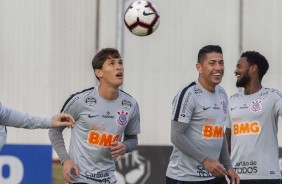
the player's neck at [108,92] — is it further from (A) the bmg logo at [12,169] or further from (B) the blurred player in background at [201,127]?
(A) the bmg logo at [12,169]

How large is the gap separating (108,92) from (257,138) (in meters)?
1.86

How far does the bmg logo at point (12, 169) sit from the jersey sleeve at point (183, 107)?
580 centimetres

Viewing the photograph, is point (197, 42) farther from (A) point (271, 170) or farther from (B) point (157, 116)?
(A) point (271, 170)

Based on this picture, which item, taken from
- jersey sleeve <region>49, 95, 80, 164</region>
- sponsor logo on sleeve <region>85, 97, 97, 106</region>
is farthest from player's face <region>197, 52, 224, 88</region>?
jersey sleeve <region>49, 95, 80, 164</region>

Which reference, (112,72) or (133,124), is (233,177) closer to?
(133,124)

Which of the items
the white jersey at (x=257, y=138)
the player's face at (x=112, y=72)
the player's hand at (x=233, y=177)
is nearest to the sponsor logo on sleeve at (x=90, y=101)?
the player's face at (x=112, y=72)

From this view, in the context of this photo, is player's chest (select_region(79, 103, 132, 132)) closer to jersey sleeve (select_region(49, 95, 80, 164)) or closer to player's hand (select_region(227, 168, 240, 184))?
jersey sleeve (select_region(49, 95, 80, 164))

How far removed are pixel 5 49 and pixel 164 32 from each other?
274 cm

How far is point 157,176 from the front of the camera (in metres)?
13.9

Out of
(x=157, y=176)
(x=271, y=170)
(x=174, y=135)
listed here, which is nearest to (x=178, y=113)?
(x=174, y=135)

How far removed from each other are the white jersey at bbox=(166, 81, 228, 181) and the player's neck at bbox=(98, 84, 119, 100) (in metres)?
0.62

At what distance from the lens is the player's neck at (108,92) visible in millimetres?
8367

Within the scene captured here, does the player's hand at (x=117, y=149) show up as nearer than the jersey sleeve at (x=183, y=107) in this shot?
Yes

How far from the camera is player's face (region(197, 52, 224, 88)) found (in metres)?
8.77
